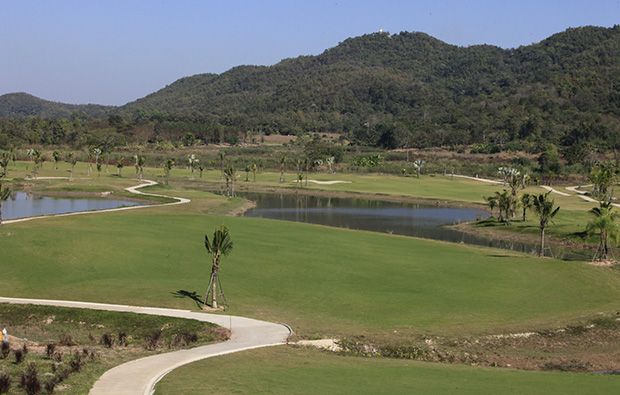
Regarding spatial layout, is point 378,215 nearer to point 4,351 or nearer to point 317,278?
point 317,278

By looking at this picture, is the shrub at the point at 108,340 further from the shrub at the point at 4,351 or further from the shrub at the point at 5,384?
the shrub at the point at 5,384

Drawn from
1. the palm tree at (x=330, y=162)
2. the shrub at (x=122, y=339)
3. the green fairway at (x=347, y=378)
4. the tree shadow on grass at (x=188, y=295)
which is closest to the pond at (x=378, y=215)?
the tree shadow on grass at (x=188, y=295)

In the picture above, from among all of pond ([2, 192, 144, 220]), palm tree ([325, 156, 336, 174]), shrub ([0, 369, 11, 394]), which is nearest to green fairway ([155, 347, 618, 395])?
shrub ([0, 369, 11, 394])

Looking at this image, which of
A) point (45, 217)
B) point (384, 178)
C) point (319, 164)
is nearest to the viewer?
point (45, 217)

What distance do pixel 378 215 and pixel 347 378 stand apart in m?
58.9

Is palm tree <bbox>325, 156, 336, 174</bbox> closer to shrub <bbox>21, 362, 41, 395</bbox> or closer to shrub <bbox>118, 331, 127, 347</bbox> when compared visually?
shrub <bbox>118, 331, 127, 347</bbox>

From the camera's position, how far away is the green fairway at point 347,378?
17.7 m

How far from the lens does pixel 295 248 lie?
1786 inches

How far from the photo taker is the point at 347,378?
19.3 m

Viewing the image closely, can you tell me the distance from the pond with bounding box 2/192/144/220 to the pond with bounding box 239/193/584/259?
18.0 metres

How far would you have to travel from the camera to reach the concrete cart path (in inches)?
673

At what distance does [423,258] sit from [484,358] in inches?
790

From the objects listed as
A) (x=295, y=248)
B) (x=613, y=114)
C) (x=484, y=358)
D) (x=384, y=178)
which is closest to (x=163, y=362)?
(x=484, y=358)

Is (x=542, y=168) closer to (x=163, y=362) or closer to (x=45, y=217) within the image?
(x=45, y=217)
